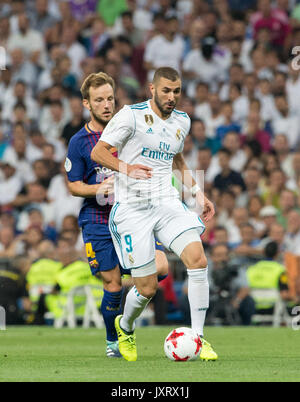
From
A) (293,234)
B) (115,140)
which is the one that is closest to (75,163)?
(115,140)

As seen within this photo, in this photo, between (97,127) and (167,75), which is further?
(97,127)

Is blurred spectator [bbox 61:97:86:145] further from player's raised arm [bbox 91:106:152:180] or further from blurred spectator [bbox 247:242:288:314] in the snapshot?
player's raised arm [bbox 91:106:152:180]

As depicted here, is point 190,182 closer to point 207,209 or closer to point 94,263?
point 207,209

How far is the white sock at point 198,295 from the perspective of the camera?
8.34 meters

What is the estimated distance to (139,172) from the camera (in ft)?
26.5

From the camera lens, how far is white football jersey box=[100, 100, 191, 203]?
8.60 meters

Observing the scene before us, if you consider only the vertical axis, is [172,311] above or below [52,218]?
below

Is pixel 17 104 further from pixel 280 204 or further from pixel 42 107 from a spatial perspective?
pixel 280 204

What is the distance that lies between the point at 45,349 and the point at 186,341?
111 inches

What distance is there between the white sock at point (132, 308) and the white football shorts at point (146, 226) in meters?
0.31

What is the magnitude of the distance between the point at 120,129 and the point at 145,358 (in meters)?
2.16
